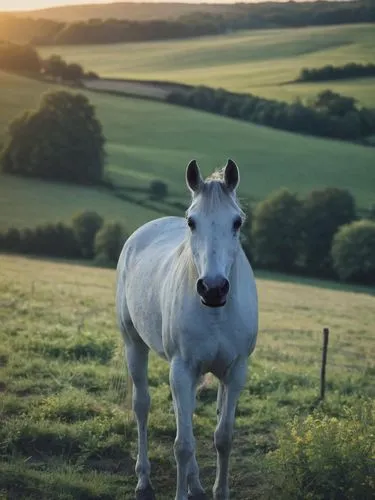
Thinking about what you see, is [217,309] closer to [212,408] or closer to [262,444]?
[262,444]

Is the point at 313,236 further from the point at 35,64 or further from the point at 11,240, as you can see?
the point at 35,64

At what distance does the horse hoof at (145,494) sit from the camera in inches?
214

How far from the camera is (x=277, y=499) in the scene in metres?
5.08

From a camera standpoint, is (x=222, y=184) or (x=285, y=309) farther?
(x=285, y=309)

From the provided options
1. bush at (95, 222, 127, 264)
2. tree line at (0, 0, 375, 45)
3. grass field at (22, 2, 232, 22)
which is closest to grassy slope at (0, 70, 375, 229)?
bush at (95, 222, 127, 264)

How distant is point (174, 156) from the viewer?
3347 cm

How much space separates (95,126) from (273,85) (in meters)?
8.63

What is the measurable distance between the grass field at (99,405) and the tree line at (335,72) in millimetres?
15423

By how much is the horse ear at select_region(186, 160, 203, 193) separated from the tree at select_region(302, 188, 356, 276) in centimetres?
2415

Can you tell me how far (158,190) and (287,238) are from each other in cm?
579

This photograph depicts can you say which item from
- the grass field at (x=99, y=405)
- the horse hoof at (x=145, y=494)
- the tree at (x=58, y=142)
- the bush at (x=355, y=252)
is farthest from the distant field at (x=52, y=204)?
the horse hoof at (x=145, y=494)

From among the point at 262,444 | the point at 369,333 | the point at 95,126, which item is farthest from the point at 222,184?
the point at 95,126

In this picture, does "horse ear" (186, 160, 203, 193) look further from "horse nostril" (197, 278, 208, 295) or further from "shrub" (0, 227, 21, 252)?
"shrub" (0, 227, 21, 252)

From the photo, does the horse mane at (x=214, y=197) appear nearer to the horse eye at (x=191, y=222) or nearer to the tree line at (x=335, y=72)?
the horse eye at (x=191, y=222)
